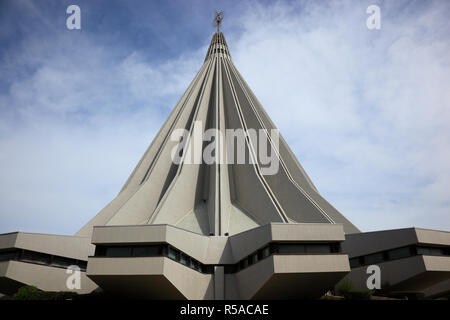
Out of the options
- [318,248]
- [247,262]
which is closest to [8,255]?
[247,262]

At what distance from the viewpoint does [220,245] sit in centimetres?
1944

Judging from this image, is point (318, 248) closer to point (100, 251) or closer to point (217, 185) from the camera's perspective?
point (217, 185)

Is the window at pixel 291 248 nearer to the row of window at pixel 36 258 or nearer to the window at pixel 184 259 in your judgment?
the window at pixel 184 259

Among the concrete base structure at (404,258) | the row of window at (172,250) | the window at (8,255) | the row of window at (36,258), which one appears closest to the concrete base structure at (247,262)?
the row of window at (172,250)

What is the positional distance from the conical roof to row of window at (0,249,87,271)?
2.84 meters

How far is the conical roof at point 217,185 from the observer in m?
22.7

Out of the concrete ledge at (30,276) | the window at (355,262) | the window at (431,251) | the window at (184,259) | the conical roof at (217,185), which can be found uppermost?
the conical roof at (217,185)

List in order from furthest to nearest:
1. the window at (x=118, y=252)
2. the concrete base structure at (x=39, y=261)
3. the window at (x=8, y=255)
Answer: the window at (x=8, y=255) → the concrete base structure at (x=39, y=261) → the window at (x=118, y=252)

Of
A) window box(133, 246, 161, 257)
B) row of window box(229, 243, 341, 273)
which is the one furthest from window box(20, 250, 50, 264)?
row of window box(229, 243, 341, 273)

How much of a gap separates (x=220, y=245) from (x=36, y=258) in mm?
10618

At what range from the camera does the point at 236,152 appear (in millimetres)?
27625

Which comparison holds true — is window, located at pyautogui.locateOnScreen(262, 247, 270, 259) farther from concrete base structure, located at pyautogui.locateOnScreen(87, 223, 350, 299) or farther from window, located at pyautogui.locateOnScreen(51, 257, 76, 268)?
window, located at pyautogui.locateOnScreen(51, 257, 76, 268)

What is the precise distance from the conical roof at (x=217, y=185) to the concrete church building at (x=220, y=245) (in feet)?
0.32
